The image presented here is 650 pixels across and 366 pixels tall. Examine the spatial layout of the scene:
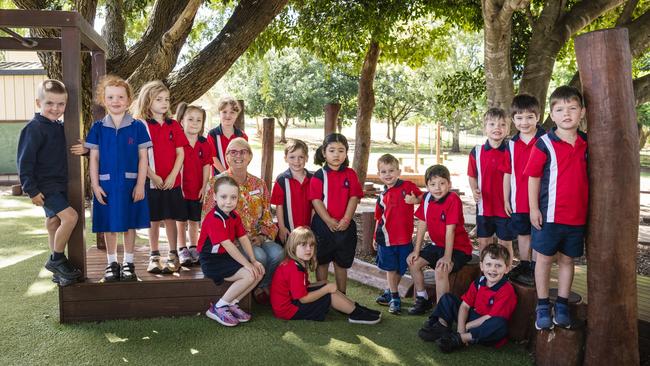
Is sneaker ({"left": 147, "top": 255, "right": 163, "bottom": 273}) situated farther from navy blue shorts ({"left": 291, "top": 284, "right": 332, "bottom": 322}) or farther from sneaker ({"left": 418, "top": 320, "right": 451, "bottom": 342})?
sneaker ({"left": 418, "top": 320, "right": 451, "bottom": 342})

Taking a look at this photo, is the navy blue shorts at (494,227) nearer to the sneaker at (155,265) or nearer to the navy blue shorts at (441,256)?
the navy blue shorts at (441,256)

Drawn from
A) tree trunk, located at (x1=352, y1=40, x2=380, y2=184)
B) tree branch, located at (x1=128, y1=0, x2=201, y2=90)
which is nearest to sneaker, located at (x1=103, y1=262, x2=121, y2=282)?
tree branch, located at (x1=128, y1=0, x2=201, y2=90)

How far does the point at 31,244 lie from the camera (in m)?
7.60

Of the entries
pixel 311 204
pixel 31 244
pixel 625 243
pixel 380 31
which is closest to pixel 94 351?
pixel 311 204

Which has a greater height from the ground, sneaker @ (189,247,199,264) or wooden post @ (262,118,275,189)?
wooden post @ (262,118,275,189)

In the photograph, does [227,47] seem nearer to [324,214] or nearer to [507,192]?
[324,214]

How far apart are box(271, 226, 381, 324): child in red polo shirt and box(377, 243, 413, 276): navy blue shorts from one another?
52 cm

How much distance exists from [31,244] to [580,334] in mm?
6774

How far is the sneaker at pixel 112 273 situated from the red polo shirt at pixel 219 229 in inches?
27.3

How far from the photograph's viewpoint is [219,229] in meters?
4.55

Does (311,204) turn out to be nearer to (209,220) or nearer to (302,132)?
(209,220)

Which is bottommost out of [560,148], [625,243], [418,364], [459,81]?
[418,364]

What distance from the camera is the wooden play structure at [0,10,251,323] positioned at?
4.46 meters

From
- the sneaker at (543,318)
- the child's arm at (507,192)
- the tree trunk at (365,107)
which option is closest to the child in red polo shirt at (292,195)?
the child's arm at (507,192)
